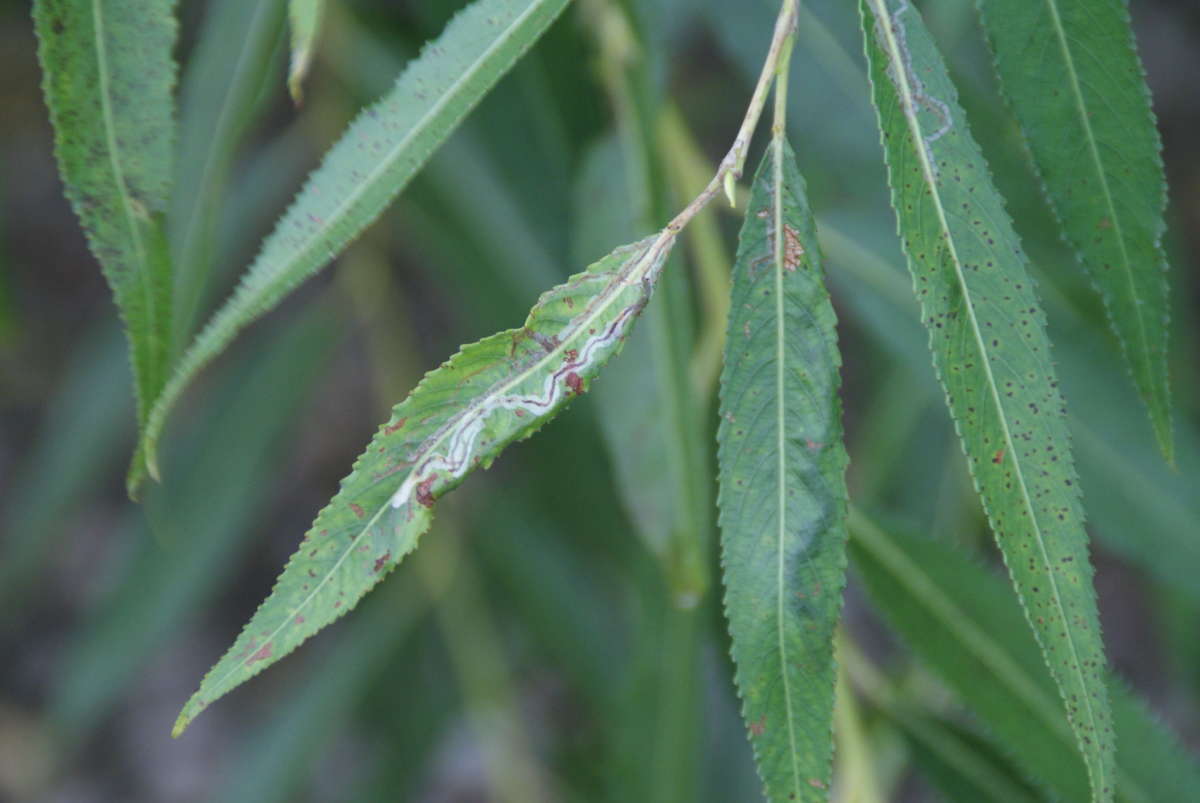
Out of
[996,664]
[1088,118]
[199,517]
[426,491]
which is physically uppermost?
[1088,118]

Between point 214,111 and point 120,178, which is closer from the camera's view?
point 120,178

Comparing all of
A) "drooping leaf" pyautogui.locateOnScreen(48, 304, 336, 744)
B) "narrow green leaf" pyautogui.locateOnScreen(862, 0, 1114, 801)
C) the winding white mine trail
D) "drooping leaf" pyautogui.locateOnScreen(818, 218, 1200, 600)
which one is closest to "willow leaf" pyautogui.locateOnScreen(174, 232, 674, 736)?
the winding white mine trail

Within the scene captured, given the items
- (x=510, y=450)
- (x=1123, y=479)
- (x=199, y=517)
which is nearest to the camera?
(x=1123, y=479)

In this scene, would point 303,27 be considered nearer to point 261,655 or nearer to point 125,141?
point 125,141

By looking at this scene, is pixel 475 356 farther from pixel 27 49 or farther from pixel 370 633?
pixel 27 49

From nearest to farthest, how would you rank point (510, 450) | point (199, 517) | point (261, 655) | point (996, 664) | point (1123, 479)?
1. point (261, 655)
2. point (996, 664)
3. point (1123, 479)
4. point (199, 517)
5. point (510, 450)

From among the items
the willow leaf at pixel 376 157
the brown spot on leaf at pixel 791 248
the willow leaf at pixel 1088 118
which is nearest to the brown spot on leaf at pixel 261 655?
the willow leaf at pixel 376 157

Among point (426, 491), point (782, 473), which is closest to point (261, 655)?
point (426, 491)

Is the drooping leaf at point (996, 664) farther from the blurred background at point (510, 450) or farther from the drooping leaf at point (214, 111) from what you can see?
the drooping leaf at point (214, 111)
